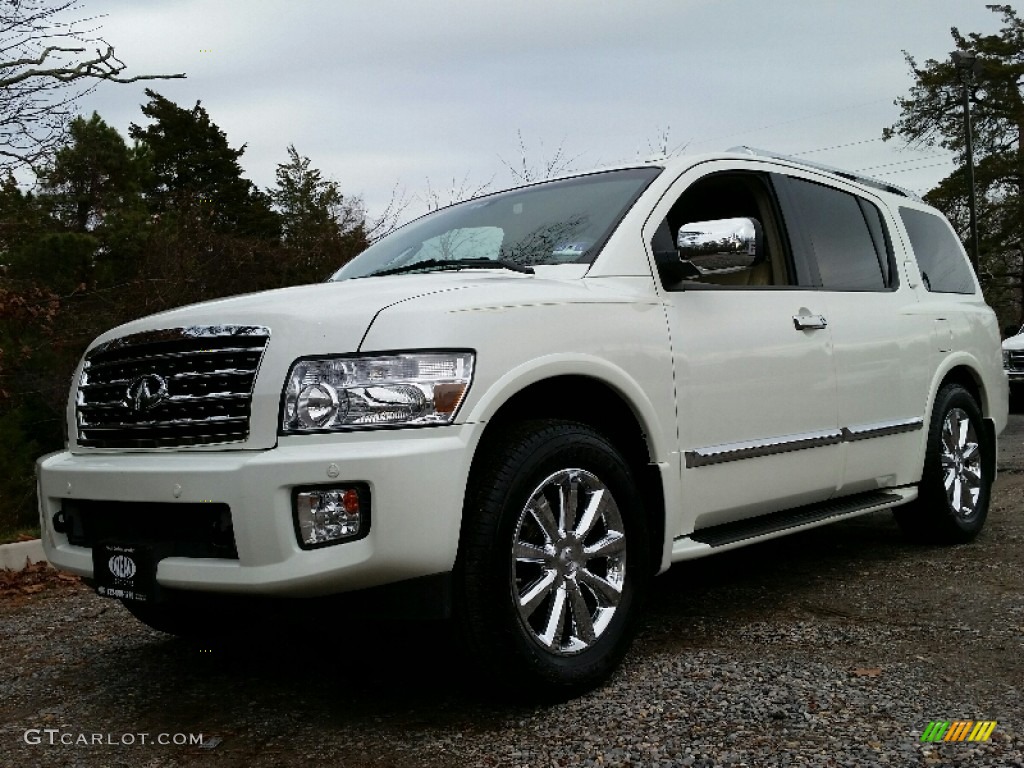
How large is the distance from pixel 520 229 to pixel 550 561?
1532mm

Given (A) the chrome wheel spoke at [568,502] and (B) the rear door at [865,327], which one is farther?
(B) the rear door at [865,327]

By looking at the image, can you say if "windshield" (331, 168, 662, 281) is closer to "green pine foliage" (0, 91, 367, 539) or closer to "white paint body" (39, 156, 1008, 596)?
"white paint body" (39, 156, 1008, 596)

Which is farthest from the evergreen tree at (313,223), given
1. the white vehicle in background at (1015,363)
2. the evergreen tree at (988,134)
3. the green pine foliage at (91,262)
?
the evergreen tree at (988,134)

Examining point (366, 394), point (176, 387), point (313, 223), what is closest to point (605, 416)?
point (366, 394)

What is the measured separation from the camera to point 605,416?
3.58 m

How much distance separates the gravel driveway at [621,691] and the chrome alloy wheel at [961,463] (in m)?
0.65

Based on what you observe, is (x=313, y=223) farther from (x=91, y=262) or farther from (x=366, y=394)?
(x=366, y=394)

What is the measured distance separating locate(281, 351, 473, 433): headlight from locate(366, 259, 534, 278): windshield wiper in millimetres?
913

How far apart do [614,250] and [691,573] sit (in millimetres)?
2062

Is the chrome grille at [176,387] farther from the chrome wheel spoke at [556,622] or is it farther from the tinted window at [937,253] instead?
the tinted window at [937,253]

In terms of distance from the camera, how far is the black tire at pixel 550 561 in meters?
2.96

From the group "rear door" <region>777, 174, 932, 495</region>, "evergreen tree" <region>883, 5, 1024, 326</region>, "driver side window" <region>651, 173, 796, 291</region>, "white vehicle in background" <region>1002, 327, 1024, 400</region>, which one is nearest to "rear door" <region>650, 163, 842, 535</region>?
"driver side window" <region>651, 173, 796, 291</region>

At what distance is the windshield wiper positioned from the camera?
3725 mm

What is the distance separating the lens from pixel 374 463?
9.04ft
